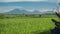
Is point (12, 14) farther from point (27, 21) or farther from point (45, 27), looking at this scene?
point (45, 27)

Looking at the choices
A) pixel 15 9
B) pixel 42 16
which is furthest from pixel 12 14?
pixel 42 16

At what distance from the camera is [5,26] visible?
5.19 meters

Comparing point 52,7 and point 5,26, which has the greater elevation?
point 52,7

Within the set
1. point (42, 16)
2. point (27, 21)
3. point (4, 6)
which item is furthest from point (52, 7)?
point (4, 6)

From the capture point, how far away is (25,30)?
5.18 m

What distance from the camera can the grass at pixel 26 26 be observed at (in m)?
5.15

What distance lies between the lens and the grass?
5148 mm

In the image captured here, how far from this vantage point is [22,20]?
520 cm

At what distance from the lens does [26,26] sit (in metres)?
5.20

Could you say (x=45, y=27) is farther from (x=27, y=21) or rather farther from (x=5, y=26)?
(x=5, y=26)

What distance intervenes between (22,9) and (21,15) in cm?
13

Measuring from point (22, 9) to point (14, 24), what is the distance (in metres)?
0.36

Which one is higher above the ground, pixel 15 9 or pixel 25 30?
pixel 15 9

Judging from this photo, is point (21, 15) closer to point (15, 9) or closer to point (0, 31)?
point (15, 9)
